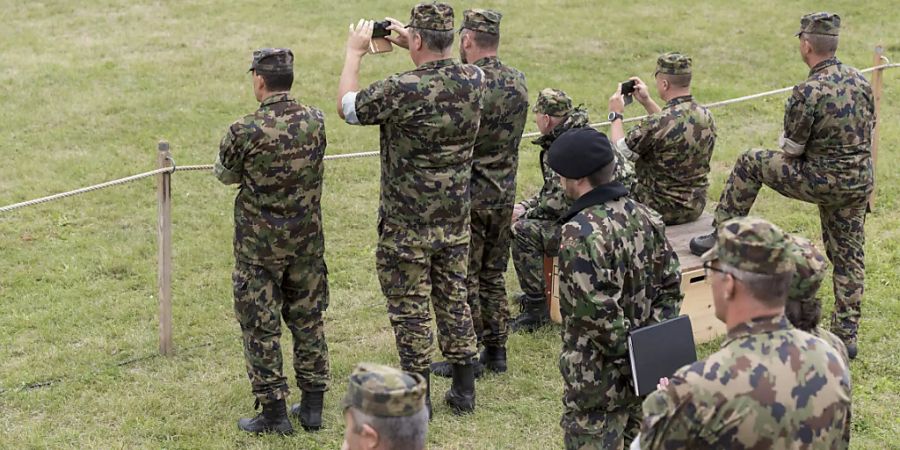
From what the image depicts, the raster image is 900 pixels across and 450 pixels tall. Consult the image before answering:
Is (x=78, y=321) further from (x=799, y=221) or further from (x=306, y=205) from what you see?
(x=799, y=221)

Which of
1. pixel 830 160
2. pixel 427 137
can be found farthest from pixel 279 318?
pixel 830 160

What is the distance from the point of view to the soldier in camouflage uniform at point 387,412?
361cm

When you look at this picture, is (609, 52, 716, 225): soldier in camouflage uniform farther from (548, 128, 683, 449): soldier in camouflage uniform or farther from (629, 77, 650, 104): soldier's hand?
(548, 128, 683, 449): soldier in camouflage uniform

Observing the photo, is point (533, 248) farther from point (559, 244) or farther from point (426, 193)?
point (426, 193)

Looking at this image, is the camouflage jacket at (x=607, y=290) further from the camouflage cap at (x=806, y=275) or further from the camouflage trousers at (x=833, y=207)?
the camouflage trousers at (x=833, y=207)

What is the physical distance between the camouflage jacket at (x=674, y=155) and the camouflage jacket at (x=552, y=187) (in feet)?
2.52

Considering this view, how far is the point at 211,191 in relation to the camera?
12.0 metres

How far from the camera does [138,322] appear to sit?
29.8ft

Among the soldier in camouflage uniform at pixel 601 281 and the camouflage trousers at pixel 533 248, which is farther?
the camouflage trousers at pixel 533 248

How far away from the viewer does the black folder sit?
518cm

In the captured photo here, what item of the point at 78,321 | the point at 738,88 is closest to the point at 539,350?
the point at 78,321

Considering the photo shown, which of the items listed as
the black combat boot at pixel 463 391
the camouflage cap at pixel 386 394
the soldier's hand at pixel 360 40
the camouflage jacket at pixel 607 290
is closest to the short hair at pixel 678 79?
the soldier's hand at pixel 360 40

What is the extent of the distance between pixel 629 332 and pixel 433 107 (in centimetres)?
210

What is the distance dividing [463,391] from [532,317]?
1571mm
